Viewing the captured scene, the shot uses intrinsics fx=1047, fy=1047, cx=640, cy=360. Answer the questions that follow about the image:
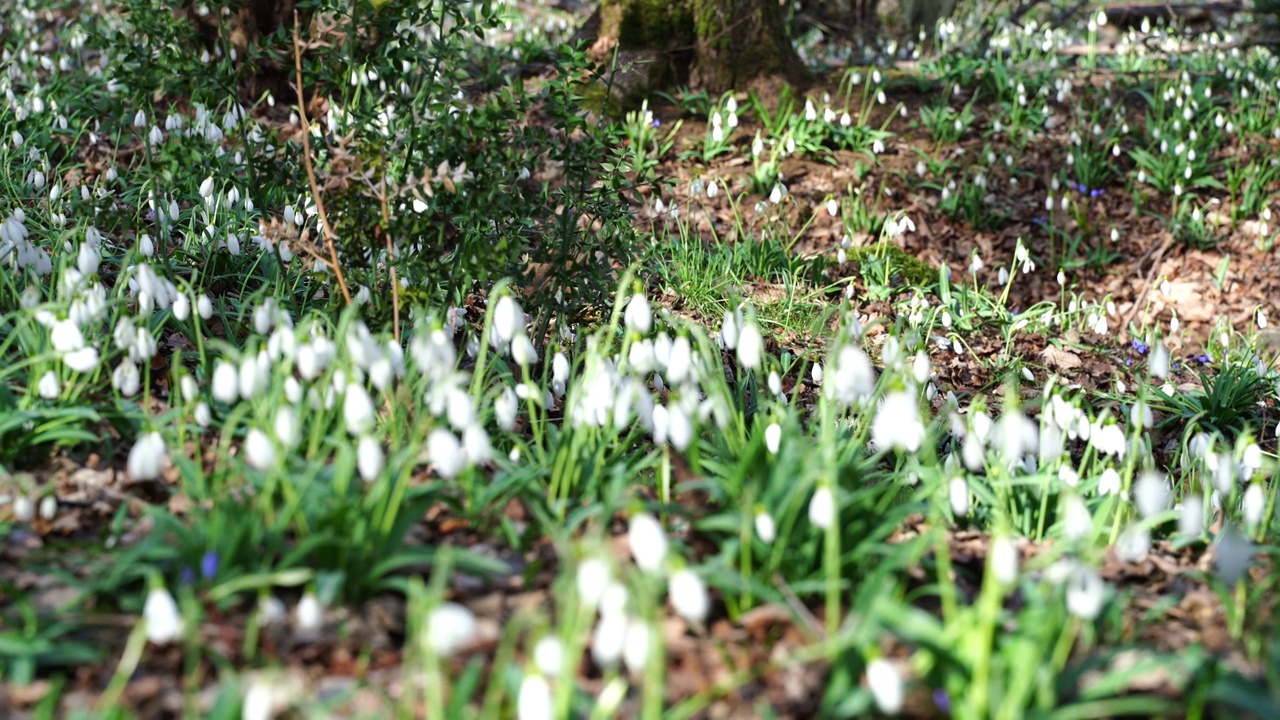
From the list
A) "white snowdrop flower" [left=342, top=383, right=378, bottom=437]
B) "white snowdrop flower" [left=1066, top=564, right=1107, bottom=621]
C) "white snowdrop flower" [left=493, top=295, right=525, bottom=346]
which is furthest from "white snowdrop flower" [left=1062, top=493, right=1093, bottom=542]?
"white snowdrop flower" [left=342, top=383, right=378, bottom=437]

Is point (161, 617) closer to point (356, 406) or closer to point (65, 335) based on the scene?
point (356, 406)

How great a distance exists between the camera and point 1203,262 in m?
6.46

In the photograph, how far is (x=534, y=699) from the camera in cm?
162

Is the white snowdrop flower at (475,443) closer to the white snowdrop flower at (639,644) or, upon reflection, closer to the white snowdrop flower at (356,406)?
the white snowdrop flower at (356,406)

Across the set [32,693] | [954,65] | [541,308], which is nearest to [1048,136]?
[954,65]

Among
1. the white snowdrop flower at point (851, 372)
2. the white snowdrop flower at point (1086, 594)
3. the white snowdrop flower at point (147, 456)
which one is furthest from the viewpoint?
the white snowdrop flower at point (851, 372)

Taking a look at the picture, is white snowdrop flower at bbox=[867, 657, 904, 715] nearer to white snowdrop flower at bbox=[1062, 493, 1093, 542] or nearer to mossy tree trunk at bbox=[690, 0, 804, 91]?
white snowdrop flower at bbox=[1062, 493, 1093, 542]

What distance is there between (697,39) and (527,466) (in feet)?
15.7

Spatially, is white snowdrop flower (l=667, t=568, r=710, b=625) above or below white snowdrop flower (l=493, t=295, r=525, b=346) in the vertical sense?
below

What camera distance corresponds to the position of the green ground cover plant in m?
1.90

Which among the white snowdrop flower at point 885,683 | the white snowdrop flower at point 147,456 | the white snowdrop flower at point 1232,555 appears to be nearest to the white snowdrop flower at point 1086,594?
the white snowdrop flower at point 1232,555

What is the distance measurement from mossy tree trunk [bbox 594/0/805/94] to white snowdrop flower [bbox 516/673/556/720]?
556 cm

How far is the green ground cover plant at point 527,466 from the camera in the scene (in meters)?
1.90

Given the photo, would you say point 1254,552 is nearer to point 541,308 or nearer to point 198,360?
point 541,308
